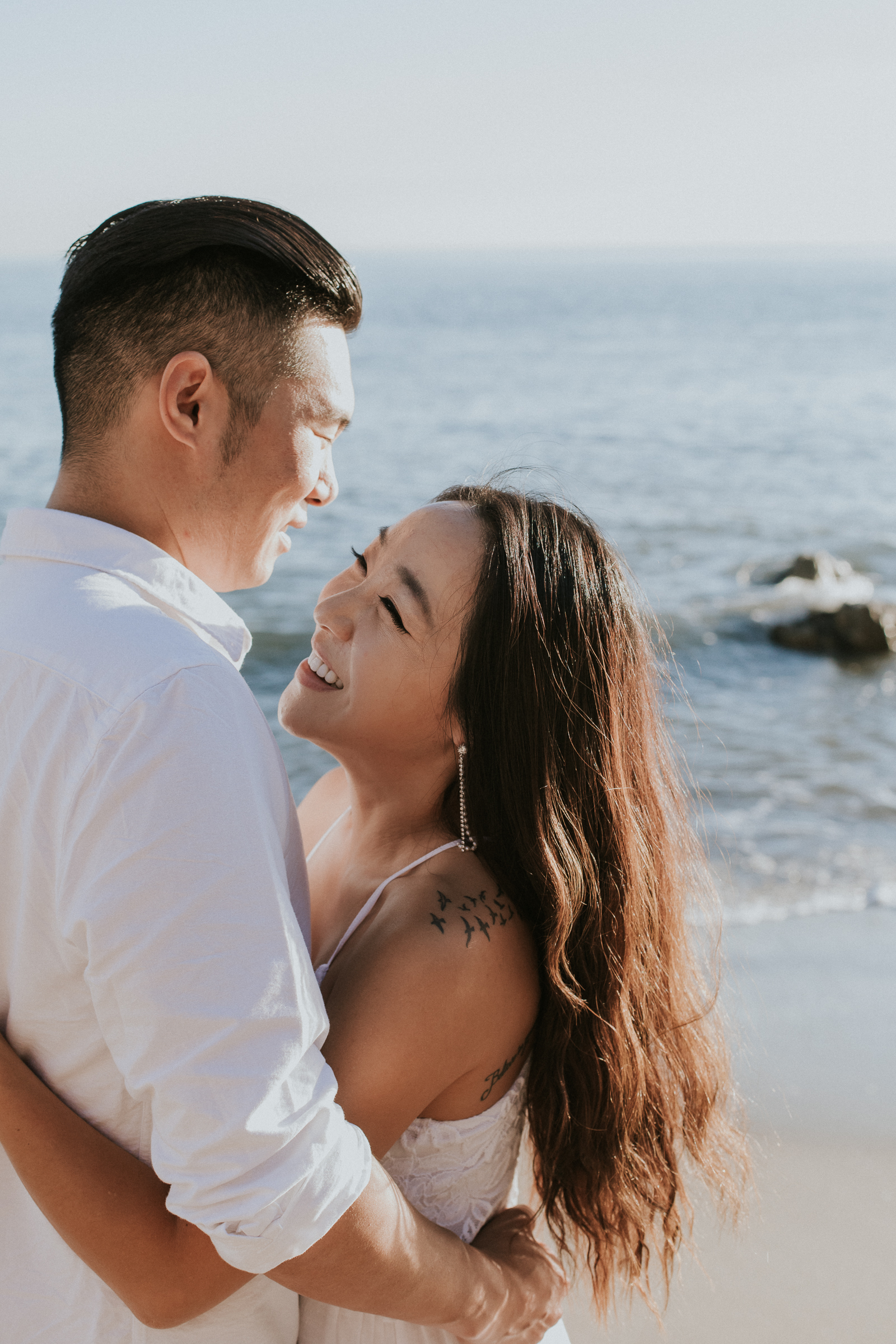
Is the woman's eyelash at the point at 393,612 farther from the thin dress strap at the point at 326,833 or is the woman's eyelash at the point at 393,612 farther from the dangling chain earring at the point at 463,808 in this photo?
the thin dress strap at the point at 326,833

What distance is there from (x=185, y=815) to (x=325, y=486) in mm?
1085

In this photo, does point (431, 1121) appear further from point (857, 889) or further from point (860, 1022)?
point (857, 889)

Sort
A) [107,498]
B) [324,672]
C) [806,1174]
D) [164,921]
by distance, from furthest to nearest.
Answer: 1. [806,1174]
2. [324,672]
3. [107,498]
4. [164,921]

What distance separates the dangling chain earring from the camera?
2500 mm

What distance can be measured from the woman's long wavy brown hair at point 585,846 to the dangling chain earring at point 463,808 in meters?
0.02

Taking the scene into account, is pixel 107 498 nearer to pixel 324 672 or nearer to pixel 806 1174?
pixel 324 672

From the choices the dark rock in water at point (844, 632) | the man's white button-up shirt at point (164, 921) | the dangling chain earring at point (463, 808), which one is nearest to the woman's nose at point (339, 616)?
the dangling chain earring at point (463, 808)

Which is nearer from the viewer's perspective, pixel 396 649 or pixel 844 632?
pixel 396 649

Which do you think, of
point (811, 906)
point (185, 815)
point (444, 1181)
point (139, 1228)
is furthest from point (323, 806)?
point (811, 906)

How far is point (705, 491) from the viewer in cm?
2134

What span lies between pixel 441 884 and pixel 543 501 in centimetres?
91

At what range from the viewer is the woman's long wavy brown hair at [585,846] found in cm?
242

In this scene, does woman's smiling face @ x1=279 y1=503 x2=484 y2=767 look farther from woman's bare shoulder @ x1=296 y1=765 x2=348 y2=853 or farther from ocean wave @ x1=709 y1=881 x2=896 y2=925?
ocean wave @ x1=709 y1=881 x2=896 y2=925

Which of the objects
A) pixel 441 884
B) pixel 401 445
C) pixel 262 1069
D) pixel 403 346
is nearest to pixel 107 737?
pixel 262 1069
